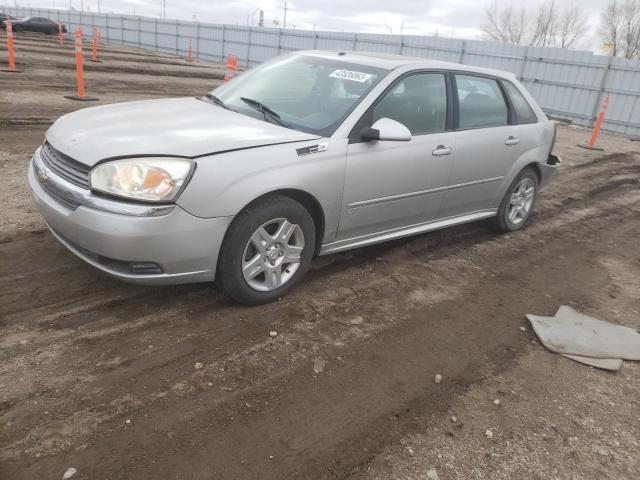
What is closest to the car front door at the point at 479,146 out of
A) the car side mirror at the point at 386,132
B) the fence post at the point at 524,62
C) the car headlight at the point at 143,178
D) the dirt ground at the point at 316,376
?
the dirt ground at the point at 316,376

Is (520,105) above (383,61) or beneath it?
beneath

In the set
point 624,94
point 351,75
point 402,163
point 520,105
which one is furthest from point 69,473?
point 624,94

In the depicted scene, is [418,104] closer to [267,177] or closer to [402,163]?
[402,163]

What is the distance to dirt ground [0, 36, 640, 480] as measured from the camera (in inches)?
92.5

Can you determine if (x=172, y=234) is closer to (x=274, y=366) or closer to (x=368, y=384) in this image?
(x=274, y=366)

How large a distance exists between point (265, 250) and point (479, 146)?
8.00ft

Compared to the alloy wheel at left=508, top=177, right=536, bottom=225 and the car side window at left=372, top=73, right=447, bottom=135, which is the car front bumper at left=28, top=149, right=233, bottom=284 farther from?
the alloy wheel at left=508, top=177, right=536, bottom=225

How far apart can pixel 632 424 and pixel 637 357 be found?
84 centimetres

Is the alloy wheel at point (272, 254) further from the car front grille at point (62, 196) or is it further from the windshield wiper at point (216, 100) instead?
the windshield wiper at point (216, 100)

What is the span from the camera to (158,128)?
338 centimetres

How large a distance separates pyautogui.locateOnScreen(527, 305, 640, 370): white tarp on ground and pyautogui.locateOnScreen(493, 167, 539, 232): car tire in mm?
1701

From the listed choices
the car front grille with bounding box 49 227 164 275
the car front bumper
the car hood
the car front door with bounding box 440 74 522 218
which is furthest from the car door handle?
the car front grille with bounding box 49 227 164 275

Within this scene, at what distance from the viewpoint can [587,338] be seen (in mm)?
3682

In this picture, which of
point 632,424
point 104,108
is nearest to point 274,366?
point 632,424
